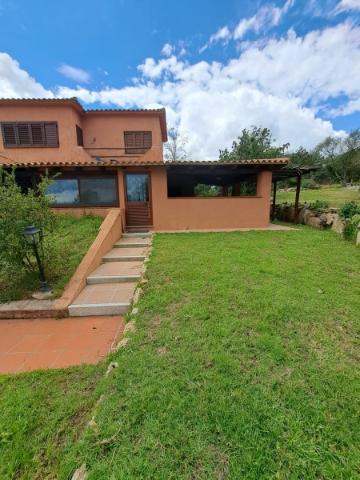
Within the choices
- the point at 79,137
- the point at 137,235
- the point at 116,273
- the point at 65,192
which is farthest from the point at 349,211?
the point at 79,137

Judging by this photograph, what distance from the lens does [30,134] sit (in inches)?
432

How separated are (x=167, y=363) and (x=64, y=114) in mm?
12663

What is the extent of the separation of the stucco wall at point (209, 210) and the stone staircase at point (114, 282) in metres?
2.48

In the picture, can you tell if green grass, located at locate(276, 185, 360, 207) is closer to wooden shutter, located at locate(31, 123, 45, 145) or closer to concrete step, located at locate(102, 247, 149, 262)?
concrete step, located at locate(102, 247, 149, 262)

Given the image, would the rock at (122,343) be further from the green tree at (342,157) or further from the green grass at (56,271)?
the green tree at (342,157)

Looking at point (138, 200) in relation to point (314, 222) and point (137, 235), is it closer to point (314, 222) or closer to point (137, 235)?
point (137, 235)

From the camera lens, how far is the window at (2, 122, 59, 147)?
10.9 meters

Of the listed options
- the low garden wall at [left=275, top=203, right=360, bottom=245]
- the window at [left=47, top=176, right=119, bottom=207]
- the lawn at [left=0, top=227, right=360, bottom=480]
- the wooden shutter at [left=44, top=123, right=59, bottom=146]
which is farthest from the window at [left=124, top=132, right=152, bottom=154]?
the lawn at [left=0, top=227, right=360, bottom=480]

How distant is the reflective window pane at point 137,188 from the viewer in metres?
9.33

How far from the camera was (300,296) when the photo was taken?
372 centimetres

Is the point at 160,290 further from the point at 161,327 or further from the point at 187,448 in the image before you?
the point at 187,448

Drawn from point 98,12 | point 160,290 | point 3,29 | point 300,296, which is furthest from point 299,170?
point 3,29

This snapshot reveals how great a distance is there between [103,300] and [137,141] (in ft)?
34.9

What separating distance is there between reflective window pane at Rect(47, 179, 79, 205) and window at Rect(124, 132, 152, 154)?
4.36m
